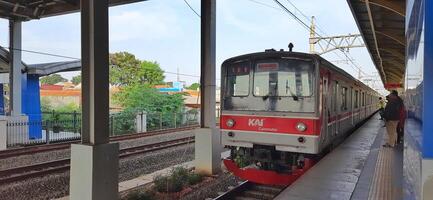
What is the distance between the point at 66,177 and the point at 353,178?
6.66 metres

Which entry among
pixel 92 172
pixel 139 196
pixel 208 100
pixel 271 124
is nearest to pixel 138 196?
pixel 139 196

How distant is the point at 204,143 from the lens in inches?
371

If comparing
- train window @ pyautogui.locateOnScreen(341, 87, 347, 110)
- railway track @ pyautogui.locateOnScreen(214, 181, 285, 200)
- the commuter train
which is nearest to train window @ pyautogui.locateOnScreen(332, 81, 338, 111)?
the commuter train

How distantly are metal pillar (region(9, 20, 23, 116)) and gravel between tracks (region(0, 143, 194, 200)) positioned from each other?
7.06 meters

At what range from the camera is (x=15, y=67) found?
16.4 meters

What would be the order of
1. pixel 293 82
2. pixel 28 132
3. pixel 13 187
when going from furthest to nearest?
pixel 28 132 → pixel 13 187 → pixel 293 82

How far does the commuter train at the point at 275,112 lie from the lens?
7363 millimetres

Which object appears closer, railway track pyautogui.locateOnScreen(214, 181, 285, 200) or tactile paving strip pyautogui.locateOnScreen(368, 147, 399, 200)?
tactile paving strip pyautogui.locateOnScreen(368, 147, 399, 200)

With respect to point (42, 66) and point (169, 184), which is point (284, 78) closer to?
point (169, 184)

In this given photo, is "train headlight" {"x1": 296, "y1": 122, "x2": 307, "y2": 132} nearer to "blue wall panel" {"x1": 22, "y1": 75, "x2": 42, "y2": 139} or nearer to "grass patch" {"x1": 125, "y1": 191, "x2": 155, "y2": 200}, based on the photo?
"grass patch" {"x1": 125, "y1": 191, "x2": 155, "y2": 200}

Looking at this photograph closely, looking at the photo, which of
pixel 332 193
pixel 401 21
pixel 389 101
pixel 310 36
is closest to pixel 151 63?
pixel 310 36

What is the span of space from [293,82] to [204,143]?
2903mm

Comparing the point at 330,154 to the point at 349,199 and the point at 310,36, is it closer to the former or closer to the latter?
the point at 349,199

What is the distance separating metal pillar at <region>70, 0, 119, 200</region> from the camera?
233 inches
